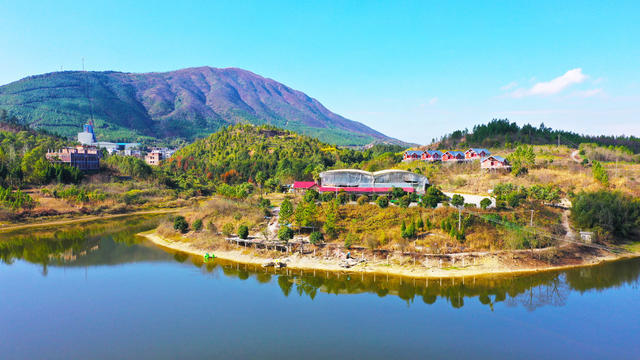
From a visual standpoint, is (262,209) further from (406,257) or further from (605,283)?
(605,283)

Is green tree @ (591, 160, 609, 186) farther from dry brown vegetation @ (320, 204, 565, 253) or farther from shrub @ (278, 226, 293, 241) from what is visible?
shrub @ (278, 226, 293, 241)

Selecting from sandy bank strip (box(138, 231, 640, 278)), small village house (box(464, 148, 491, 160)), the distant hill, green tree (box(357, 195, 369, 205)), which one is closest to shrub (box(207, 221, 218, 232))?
sandy bank strip (box(138, 231, 640, 278))

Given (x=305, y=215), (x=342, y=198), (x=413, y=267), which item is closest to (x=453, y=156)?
(x=342, y=198)

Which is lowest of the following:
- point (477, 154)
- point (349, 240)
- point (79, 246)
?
point (79, 246)

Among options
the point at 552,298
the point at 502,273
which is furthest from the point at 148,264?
the point at 552,298

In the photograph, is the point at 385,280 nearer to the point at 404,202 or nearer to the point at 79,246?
the point at 404,202
